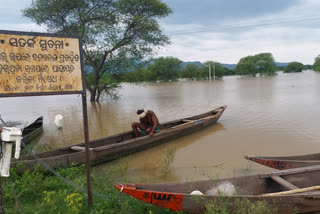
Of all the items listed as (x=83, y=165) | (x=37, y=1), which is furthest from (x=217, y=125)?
(x=37, y=1)

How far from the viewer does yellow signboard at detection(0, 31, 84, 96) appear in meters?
2.97

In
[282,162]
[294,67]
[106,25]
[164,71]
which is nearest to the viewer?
[282,162]

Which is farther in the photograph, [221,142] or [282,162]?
[221,142]

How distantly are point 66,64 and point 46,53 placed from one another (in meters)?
0.28

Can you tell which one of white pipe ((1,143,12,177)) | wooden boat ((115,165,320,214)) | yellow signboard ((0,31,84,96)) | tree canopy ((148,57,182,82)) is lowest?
wooden boat ((115,165,320,214))

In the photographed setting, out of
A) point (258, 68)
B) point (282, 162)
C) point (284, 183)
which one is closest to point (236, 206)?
point (284, 183)

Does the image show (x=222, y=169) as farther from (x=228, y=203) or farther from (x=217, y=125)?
(x=217, y=125)

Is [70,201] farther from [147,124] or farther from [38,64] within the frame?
[147,124]

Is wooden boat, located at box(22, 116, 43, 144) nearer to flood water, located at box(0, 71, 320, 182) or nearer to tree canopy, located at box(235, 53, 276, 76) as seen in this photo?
flood water, located at box(0, 71, 320, 182)

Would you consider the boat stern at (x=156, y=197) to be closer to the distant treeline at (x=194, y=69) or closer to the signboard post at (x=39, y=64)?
the signboard post at (x=39, y=64)

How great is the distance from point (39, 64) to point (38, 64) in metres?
0.01

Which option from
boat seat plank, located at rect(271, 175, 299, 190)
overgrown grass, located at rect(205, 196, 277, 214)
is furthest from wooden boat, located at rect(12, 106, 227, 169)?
boat seat plank, located at rect(271, 175, 299, 190)

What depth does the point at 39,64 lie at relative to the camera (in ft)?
10.4

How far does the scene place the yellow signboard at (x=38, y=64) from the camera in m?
2.97
